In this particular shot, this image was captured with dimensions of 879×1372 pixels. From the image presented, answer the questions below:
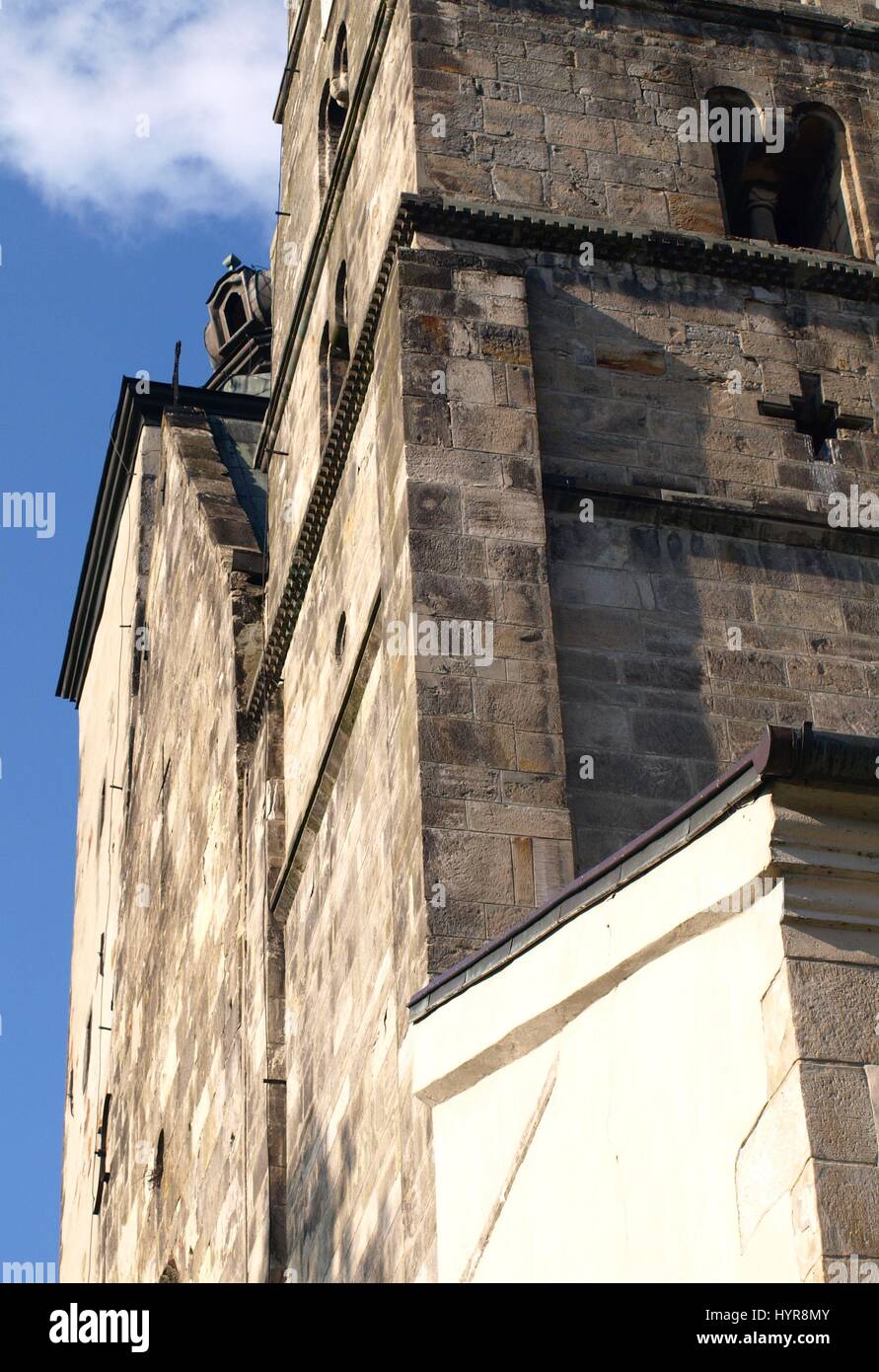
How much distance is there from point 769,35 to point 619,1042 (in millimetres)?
10786

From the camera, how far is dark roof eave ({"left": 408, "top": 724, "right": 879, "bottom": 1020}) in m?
7.46

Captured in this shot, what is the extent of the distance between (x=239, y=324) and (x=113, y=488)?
672cm

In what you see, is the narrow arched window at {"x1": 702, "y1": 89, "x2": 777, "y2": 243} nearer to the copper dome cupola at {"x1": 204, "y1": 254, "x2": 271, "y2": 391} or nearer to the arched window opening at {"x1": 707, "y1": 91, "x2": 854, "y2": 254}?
the arched window opening at {"x1": 707, "y1": 91, "x2": 854, "y2": 254}

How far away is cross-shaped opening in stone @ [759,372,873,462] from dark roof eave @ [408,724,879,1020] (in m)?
6.08

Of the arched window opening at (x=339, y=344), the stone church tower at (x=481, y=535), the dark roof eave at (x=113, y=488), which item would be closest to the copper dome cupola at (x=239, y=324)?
the dark roof eave at (x=113, y=488)

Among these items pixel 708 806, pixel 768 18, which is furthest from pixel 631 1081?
pixel 768 18

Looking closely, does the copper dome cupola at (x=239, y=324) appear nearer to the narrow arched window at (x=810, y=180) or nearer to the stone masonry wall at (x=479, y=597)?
the narrow arched window at (x=810, y=180)

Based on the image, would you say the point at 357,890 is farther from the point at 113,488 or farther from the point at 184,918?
the point at 113,488

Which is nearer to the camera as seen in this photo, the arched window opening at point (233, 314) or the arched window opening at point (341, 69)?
the arched window opening at point (341, 69)

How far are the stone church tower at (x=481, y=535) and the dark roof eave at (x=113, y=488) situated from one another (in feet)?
16.6

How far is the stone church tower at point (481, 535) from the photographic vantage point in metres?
12.7

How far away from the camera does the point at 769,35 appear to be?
1731 cm

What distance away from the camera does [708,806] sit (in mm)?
7965
